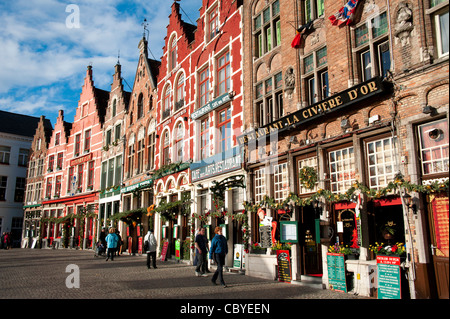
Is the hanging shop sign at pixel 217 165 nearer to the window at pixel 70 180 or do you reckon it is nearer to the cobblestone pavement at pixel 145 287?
the cobblestone pavement at pixel 145 287

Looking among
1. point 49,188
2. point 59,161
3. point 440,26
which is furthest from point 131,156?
point 440,26

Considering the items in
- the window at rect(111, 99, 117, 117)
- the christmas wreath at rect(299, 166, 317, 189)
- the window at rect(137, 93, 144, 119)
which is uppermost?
the window at rect(111, 99, 117, 117)

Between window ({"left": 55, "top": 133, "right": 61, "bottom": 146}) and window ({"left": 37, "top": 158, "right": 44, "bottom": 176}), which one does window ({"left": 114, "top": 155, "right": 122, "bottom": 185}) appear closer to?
window ({"left": 55, "top": 133, "right": 61, "bottom": 146})

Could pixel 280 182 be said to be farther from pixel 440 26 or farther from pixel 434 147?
pixel 440 26

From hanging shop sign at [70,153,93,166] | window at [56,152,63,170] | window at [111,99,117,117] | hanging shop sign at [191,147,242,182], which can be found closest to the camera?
hanging shop sign at [191,147,242,182]

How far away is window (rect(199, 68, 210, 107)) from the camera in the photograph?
1894 centimetres

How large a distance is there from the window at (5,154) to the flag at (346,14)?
130ft

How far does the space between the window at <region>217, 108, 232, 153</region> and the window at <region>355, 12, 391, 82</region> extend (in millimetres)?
7087

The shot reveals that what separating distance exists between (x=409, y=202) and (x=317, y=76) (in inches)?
205

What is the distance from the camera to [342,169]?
10758 mm

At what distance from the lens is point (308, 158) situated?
39.4 ft

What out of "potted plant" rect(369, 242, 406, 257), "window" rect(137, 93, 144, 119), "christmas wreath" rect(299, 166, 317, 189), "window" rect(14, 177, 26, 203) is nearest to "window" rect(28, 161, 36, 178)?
"window" rect(14, 177, 26, 203)

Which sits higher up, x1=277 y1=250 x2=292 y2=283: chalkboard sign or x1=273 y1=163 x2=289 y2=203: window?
x1=273 y1=163 x2=289 y2=203: window

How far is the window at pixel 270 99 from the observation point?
45.8 feet
